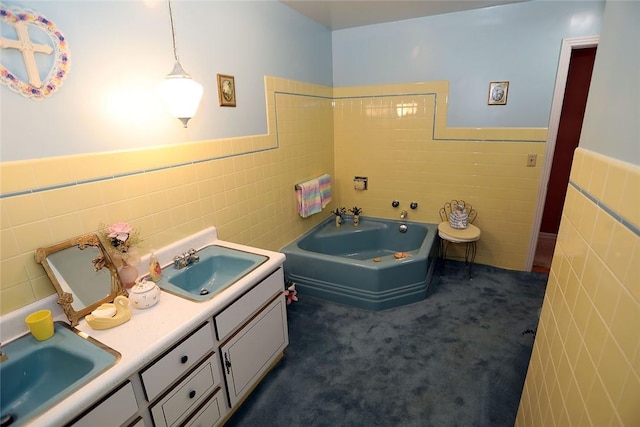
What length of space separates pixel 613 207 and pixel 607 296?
0.67 feet

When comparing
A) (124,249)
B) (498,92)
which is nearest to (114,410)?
(124,249)

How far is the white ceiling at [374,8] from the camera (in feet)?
8.25

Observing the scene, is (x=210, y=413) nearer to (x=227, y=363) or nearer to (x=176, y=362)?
(x=227, y=363)

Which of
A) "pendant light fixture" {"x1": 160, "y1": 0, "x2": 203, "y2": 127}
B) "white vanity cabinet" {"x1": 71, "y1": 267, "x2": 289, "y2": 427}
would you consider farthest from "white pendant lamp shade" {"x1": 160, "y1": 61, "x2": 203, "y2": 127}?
"white vanity cabinet" {"x1": 71, "y1": 267, "x2": 289, "y2": 427}

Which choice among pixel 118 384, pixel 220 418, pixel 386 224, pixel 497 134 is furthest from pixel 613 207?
pixel 386 224

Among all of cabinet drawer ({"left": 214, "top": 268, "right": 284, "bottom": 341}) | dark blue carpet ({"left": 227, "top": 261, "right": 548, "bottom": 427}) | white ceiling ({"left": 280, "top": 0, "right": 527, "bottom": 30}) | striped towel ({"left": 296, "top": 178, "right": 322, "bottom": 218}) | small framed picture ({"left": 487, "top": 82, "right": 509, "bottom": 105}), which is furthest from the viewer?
striped towel ({"left": 296, "top": 178, "right": 322, "bottom": 218})

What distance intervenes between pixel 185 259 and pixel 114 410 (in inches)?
32.3

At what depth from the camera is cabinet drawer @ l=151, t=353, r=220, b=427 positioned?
4.20 feet

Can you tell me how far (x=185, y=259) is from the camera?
5.90 feet

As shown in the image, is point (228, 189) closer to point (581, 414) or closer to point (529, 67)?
point (581, 414)

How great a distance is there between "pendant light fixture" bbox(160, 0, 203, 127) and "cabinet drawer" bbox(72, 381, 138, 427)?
1.21 m

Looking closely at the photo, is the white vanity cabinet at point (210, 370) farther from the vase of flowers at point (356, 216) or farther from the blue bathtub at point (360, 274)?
the vase of flowers at point (356, 216)

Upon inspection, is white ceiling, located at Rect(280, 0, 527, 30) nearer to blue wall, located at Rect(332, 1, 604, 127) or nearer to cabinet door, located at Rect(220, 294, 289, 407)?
blue wall, located at Rect(332, 1, 604, 127)

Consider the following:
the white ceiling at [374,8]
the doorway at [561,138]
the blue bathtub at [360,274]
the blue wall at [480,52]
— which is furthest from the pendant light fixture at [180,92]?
the doorway at [561,138]
